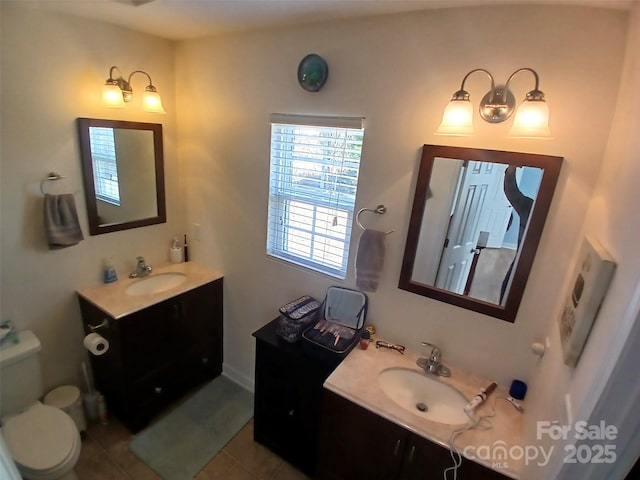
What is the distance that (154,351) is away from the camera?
2000mm

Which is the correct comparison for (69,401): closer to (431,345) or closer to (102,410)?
(102,410)

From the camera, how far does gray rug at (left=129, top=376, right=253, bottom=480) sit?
1.88m

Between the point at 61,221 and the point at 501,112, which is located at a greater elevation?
the point at 501,112

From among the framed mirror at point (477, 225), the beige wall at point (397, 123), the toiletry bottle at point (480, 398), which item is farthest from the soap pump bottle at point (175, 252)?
the toiletry bottle at point (480, 398)

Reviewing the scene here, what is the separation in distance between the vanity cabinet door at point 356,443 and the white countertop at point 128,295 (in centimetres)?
121

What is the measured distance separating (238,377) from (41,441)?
1199 millimetres

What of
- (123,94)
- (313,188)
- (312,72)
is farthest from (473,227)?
(123,94)

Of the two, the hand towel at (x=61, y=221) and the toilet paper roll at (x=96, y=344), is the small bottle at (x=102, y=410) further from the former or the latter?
the hand towel at (x=61, y=221)

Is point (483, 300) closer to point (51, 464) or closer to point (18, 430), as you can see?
point (51, 464)

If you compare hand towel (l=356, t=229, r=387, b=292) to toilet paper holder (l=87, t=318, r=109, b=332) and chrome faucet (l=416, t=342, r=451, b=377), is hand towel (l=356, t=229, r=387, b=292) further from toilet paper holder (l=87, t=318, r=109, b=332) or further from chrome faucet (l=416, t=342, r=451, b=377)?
toilet paper holder (l=87, t=318, r=109, b=332)

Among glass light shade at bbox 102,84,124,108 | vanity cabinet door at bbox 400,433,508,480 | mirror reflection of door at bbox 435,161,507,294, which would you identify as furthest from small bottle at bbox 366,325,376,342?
glass light shade at bbox 102,84,124,108

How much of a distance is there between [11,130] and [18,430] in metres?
1.51

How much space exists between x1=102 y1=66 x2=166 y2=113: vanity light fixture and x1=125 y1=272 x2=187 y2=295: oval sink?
3.69 feet

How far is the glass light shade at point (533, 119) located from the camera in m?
1.12
